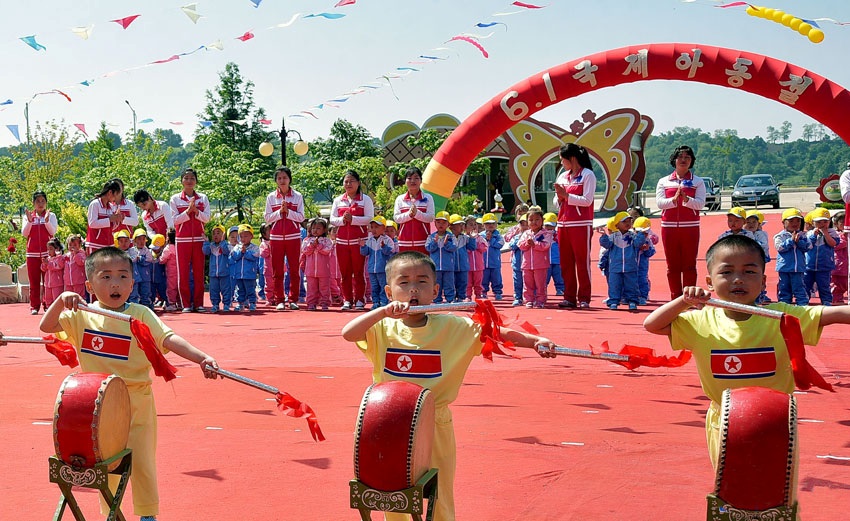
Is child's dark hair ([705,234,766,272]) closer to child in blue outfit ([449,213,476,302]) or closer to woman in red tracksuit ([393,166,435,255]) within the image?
woman in red tracksuit ([393,166,435,255])

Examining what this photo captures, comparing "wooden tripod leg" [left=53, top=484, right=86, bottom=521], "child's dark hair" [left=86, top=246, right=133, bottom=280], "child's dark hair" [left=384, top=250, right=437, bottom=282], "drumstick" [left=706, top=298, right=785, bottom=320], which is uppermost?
"child's dark hair" [left=86, top=246, right=133, bottom=280]

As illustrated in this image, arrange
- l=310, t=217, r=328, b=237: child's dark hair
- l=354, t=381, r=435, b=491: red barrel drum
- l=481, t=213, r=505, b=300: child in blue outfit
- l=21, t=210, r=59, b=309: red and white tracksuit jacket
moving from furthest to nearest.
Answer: l=481, t=213, r=505, b=300: child in blue outfit < l=310, t=217, r=328, b=237: child's dark hair < l=21, t=210, r=59, b=309: red and white tracksuit jacket < l=354, t=381, r=435, b=491: red barrel drum

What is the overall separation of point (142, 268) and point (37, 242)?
1642mm

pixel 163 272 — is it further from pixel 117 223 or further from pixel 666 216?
pixel 666 216

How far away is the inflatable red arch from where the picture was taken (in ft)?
38.6

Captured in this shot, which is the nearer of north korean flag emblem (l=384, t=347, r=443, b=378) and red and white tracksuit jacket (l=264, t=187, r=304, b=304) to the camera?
north korean flag emblem (l=384, t=347, r=443, b=378)

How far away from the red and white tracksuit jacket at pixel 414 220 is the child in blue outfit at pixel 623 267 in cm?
243

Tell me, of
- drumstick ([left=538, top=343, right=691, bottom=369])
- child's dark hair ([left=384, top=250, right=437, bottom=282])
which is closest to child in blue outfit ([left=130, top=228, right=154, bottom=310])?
child's dark hair ([left=384, top=250, right=437, bottom=282])

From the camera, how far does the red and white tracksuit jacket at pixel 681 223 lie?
36.2 ft

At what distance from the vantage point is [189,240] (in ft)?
43.1

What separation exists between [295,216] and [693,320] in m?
9.59

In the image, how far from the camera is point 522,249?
1280cm

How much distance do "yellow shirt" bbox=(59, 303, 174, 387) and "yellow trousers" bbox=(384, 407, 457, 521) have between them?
4.19ft

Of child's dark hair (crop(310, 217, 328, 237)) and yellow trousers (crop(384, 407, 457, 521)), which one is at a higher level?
child's dark hair (crop(310, 217, 328, 237))
